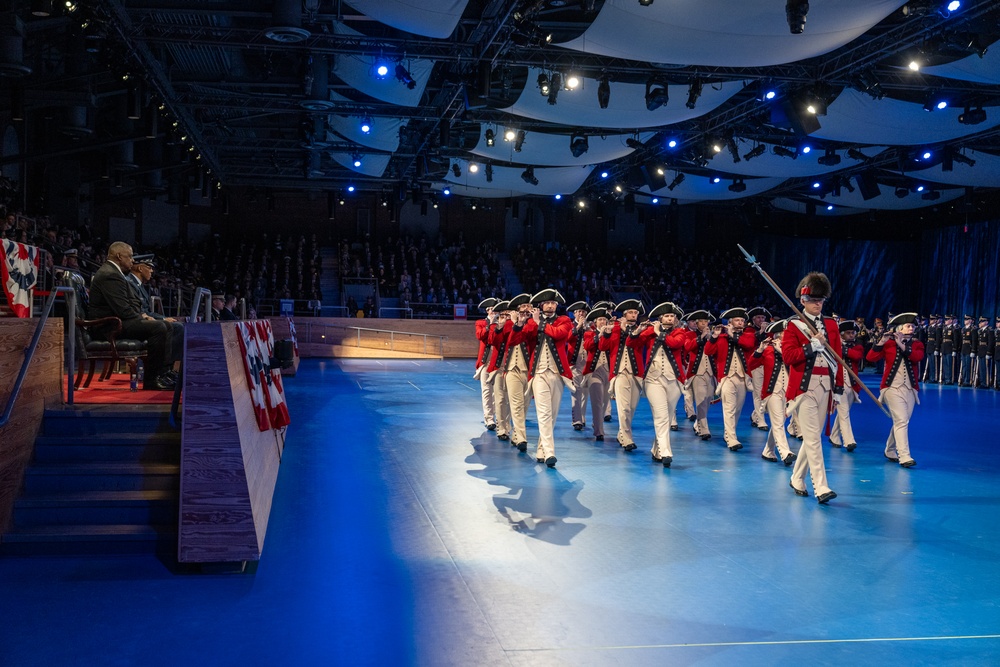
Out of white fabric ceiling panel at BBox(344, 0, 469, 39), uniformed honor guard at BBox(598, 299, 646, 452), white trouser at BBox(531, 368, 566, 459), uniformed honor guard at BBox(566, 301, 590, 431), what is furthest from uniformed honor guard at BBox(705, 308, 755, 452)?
white fabric ceiling panel at BBox(344, 0, 469, 39)

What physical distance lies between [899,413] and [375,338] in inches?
878

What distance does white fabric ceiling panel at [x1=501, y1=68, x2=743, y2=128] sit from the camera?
1702 centimetres

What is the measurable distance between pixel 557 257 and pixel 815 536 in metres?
30.4

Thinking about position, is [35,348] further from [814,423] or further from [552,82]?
[552,82]

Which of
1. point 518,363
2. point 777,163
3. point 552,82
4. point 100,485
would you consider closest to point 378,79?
point 552,82

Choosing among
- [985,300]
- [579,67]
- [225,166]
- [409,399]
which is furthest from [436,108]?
[985,300]

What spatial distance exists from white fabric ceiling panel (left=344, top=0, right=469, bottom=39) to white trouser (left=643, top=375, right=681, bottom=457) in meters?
6.26

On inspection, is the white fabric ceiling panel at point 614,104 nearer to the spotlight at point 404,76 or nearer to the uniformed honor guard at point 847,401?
the spotlight at point 404,76

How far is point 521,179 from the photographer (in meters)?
28.2

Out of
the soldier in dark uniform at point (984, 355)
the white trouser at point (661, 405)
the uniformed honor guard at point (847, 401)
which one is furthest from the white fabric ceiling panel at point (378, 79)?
the soldier in dark uniform at point (984, 355)

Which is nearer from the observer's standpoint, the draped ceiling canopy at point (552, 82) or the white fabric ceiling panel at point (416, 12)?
the white fabric ceiling panel at point (416, 12)

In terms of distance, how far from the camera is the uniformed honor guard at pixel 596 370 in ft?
35.8

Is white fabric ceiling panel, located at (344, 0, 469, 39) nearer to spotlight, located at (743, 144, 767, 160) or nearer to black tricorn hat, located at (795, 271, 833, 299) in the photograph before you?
black tricorn hat, located at (795, 271, 833, 299)

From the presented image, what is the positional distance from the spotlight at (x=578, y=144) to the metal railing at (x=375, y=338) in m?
10.7
